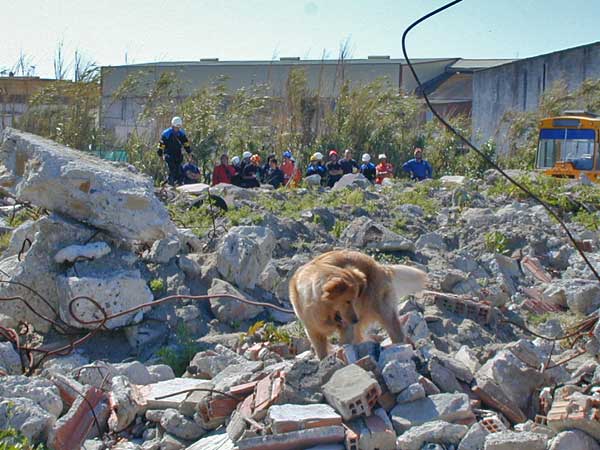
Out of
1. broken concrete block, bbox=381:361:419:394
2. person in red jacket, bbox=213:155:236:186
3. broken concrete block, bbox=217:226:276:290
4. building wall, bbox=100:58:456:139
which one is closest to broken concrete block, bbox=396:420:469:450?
broken concrete block, bbox=381:361:419:394

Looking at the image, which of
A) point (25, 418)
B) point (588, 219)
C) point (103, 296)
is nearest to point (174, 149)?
point (588, 219)

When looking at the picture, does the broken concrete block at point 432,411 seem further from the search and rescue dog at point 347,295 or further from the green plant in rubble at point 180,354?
the green plant in rubble at point 180,354

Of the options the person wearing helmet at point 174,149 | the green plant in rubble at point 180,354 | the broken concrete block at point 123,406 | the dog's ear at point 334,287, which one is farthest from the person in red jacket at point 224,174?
the broken concrete block at point 123,406

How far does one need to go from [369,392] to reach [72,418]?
6.93ft

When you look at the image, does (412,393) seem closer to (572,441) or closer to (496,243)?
(572,441)

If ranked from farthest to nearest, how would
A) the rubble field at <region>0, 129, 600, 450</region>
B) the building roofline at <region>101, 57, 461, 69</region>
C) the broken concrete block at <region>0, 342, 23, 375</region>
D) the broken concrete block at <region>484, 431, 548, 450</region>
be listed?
the building roofline at <region>101, 57, 461, 69</region> → the broken concrete block at <region>0, 342, 23, 375</region> → the rubble field at <region>0, 129, 600, 450</region> → the broken concrete block at <region>484, 431, 548, 450</region>

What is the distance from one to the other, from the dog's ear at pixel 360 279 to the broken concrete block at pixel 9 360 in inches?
125

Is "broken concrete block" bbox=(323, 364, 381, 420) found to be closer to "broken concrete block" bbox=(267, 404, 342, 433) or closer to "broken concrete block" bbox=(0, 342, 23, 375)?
"broken concrete block" bbox=(267, 404, 342, 433)

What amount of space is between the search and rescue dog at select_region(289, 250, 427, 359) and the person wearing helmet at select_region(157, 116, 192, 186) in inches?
493

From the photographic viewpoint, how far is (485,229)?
44.6 ft

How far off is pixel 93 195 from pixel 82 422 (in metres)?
3.57

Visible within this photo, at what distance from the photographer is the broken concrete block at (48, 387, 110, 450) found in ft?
19.8

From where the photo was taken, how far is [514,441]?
5.45m

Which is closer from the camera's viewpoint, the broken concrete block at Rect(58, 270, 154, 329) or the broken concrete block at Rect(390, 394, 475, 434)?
the broken concrete block at Rect(390, 394, 475, 434)
